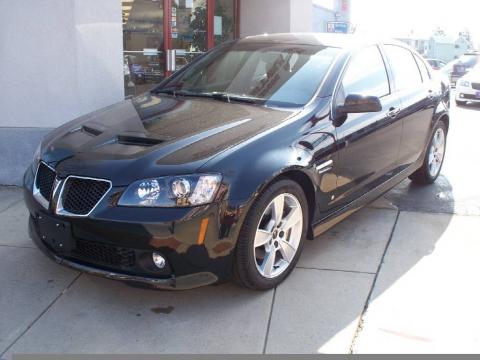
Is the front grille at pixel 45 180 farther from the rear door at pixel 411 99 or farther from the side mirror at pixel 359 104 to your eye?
the rear door at pixel 411 99

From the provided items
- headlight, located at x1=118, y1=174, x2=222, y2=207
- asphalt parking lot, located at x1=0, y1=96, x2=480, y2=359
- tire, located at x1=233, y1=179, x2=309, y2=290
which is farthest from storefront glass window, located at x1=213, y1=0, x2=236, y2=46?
headlight, located at x1=118, y1=174, x2=222, y2=207

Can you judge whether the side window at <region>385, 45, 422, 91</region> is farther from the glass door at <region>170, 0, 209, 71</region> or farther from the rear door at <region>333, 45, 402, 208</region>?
the glass door at <region>170, 0, 209, 71</region>

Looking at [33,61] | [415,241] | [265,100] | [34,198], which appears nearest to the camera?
[34,198]

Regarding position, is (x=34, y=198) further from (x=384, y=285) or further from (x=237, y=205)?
(x=384, y=285)

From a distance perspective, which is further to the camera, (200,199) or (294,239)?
(294,239)

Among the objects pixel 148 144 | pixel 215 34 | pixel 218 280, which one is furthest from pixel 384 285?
pixel 215 34

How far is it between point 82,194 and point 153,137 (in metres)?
0.57

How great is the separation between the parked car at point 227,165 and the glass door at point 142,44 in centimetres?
268

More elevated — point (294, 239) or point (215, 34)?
point (215, 34)

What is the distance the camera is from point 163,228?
3.12m

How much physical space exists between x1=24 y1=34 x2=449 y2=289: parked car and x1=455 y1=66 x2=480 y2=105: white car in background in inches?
421

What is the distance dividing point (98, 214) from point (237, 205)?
0.78 meters

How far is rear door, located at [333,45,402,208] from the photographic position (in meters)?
4.22

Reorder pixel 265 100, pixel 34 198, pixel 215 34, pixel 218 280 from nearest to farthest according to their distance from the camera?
1. pixel 218 280
2. pixel 34 198
3. pixel 265 100
4. pixel 215 34
